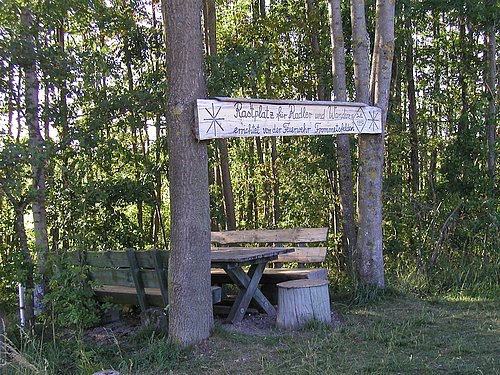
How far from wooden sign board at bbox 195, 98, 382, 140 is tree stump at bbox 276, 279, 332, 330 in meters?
1.81

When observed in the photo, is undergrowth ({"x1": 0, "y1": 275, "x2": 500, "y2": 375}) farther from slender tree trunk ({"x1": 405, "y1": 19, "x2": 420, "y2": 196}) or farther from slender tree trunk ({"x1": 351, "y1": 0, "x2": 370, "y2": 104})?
slender tree trunk ({"x1": 405, "y1": 19, "x2": 420, "y2": 196})

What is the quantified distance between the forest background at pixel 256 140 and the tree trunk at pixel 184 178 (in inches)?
54.3

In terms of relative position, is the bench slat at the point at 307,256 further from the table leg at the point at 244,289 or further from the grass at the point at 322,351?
the grass at the point at 322,351

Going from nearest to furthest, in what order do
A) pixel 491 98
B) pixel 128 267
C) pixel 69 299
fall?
pixel 69 299, pixel 128 267, pixel 491 98

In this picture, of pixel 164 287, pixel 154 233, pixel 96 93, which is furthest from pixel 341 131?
pixel 154 233

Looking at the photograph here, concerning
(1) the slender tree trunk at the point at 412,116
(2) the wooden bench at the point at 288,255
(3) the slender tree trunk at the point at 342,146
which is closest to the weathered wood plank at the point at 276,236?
(2) the wooden bench at the point at 288,255

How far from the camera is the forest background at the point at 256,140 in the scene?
7.15 m

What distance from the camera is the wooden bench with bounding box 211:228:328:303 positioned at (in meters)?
7.30

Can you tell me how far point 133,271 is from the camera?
20.2ft

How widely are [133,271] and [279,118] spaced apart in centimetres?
244

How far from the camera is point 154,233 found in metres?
13.3

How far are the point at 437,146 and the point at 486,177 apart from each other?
1276 mm

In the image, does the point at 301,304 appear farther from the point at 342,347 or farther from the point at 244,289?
the point at 342,347

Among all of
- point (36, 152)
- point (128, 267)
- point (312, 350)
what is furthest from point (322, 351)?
point (36, 152)
